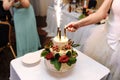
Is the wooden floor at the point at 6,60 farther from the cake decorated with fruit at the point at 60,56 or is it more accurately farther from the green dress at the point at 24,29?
the cake decorated with fruit at the point at 60,56

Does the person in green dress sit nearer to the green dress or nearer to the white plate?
the green dress

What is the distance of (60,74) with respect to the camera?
1060 mm

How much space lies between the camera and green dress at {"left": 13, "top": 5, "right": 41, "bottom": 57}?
215cm

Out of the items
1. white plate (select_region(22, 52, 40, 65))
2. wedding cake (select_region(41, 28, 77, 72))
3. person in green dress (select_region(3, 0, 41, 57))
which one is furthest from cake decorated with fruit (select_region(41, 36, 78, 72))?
person in green dress (select_region(3, 0, 41, 57))

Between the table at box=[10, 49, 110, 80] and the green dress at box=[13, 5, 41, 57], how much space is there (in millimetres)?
1100

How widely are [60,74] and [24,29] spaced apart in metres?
1.35

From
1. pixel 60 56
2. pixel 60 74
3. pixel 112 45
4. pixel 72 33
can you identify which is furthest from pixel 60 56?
pixel 72 33

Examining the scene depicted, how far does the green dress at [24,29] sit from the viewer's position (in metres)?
2.15

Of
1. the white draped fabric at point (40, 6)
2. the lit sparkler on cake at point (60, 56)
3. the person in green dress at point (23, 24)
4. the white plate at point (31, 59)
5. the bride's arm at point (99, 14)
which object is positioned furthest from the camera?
the white draped fabric at point (40, 6)

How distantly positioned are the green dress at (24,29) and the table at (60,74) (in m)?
1.10

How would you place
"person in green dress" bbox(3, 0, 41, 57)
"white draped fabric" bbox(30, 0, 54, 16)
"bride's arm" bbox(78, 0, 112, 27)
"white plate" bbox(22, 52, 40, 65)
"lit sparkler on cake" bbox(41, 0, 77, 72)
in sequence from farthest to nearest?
"white draped fabric" bbox(30, 0, 54, 16), "person in green dress" bbox(3, 0, 41, 57), "bride's arm" bbox(78, 0, 112, 27), "white plate" bbox(22, 52, 40, 65), "lit sparkler on cake" bbox(41, 0, 77, 72)

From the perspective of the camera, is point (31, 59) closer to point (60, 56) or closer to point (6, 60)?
point (60, 56)

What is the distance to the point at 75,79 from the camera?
1028mm

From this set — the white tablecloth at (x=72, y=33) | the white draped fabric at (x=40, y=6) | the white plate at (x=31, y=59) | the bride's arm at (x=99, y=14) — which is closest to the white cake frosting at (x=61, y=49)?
the white plate at (x=31, y=59)
